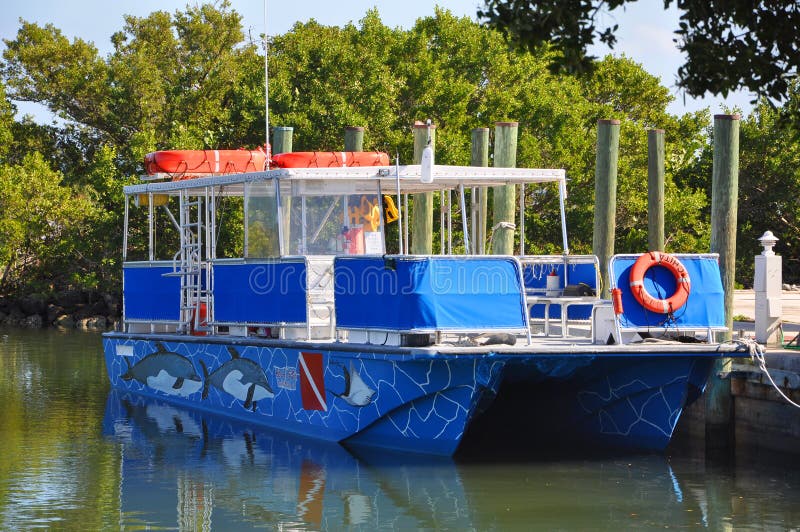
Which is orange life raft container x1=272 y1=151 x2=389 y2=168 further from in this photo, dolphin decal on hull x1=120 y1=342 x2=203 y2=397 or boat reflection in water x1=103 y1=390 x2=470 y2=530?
boat reflection in water x1=103 y1=390 x2=470 y2=530

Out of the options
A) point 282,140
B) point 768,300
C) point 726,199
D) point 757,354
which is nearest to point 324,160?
point 282,140

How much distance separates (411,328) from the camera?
42.8ft

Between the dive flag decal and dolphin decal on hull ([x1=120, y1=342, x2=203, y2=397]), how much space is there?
9.16ft

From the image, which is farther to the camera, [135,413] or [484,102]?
[484,102]

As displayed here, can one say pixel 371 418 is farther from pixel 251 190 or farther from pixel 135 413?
pixel 135 413

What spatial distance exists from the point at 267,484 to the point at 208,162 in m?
6.10

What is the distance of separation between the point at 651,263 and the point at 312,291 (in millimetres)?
3847

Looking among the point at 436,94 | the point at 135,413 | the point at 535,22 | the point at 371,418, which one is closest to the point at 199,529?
the point at 371,418

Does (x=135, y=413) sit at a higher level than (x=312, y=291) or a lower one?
lower

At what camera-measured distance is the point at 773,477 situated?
13422 mm

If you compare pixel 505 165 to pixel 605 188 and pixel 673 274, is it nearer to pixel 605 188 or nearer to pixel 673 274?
pixel 605 188

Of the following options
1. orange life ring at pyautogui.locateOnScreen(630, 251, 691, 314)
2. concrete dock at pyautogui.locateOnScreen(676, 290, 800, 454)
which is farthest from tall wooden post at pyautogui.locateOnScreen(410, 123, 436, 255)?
orange life ring at pyautogui.locateOnScreen(630, 251, 691, 314)

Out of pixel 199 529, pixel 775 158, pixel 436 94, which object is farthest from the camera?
pixel 775 158

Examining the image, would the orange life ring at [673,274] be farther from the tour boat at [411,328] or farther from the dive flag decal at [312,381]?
the dive flag decal at [312,381]
